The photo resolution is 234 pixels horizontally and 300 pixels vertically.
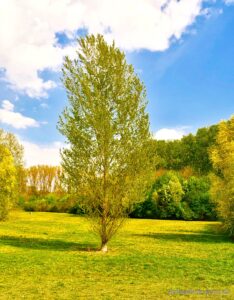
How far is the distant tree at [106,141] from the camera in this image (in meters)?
18.7

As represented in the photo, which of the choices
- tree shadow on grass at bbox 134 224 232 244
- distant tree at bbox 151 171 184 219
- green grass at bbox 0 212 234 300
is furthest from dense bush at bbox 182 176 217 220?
green grass at bbox 0 212 234 300

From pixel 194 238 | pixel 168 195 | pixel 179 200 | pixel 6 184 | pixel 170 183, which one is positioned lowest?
pixel 194 238

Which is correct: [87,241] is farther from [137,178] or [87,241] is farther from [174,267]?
[174,267]

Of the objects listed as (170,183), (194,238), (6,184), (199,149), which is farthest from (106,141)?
(199,149)

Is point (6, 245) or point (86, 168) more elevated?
point (86, 168)

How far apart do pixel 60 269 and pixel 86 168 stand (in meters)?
6.01

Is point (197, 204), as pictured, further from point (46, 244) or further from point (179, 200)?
point (46, 244)

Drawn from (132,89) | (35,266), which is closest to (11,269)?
(35,266)

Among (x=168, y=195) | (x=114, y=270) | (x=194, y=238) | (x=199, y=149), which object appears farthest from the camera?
(x=199, y=149)

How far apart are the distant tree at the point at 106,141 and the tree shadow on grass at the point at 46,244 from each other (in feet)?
5.77

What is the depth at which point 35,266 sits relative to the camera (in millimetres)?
14375

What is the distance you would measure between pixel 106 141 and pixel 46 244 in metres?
7.16

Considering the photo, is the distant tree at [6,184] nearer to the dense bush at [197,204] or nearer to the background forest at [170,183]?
the background forest at [170,183]

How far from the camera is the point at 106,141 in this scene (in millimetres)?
18688
